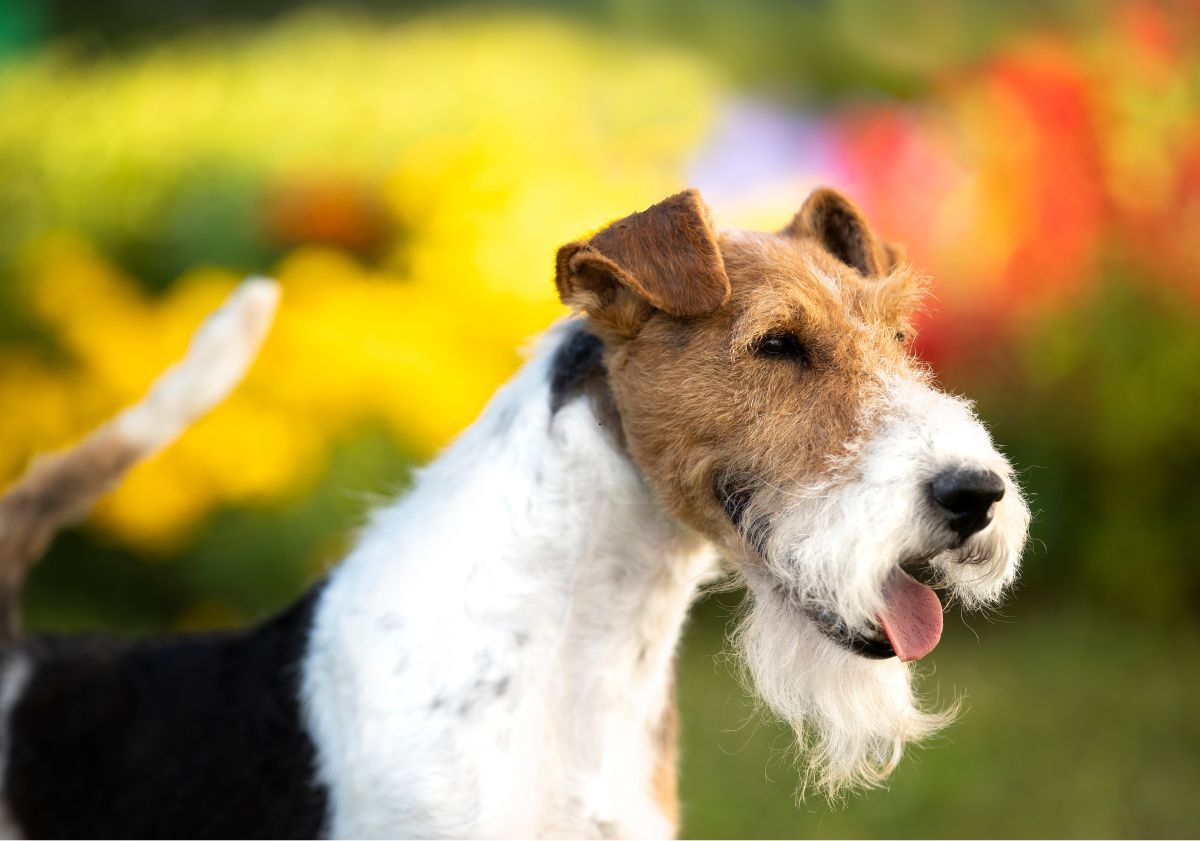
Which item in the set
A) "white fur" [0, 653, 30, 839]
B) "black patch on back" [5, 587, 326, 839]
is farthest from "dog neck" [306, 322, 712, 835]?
"white fur" [0, 653, 30, 839]

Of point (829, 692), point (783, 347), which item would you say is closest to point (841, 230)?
point (783, 347)

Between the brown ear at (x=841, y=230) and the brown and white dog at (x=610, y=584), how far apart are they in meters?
0.06

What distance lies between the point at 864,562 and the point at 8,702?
6.77 ft

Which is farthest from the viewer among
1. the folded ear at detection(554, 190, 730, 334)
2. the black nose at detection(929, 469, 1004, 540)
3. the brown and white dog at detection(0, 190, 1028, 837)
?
the folded ear at detection(554, 190, 730, 334)

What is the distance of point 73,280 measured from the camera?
6.14m

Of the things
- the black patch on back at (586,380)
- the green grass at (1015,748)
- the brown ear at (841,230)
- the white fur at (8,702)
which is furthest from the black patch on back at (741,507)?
the green grass at (1015,748)

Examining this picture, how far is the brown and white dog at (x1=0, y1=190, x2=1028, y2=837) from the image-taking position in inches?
89.0

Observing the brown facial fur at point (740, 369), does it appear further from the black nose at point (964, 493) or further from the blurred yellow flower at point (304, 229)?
the blurred yellow flower at point (304, 229)

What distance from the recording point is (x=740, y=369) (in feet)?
7.77

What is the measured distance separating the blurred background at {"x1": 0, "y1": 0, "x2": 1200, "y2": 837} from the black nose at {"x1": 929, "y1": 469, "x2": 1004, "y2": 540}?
336 centimetres

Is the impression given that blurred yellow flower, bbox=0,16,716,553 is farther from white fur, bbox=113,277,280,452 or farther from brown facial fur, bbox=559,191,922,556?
brown facial fur, bbox=559,191,922,556

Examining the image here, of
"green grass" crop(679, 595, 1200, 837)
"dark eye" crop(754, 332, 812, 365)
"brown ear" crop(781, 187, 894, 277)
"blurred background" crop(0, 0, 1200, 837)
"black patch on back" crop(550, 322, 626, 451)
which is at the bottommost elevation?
"green grass" crop(679, 595, 1200, 837)

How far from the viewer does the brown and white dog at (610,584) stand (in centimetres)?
226

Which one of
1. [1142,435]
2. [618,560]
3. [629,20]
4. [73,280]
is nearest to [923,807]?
[1142,435]
